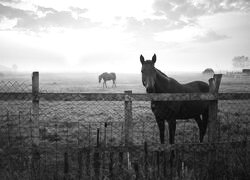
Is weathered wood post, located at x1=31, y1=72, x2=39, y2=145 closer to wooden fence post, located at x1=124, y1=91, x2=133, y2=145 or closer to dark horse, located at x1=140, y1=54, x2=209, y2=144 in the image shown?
wooden fence post, located at x1=124, y1=91, x2=133, y2=145

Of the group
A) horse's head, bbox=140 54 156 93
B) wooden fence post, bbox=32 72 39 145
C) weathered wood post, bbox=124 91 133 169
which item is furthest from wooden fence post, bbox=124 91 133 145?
wooden fence post, bbox=32 72 39 145

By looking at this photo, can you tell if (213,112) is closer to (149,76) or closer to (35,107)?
(149,76)

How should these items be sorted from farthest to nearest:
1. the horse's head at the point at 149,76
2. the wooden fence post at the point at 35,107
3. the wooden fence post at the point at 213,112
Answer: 1. the horse's head at the point at 149,76
2. the wooden fence post at the point at 213,112
3. the wooden fence post at the point at 35,107

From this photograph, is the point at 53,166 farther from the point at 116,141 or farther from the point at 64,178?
the point at 116,141

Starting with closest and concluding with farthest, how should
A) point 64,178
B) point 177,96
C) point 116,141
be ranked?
point 64,178 < point 177,96 < point 116,141

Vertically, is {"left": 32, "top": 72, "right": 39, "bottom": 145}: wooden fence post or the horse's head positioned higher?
the horse's head

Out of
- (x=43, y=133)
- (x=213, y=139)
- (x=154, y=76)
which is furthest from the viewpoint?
(x=43, y=133)

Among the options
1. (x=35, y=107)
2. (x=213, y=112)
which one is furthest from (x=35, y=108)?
(x=213, y=112)

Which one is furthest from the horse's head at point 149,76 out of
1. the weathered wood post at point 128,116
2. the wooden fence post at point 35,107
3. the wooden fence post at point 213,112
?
the wooden fence post at point 35,107

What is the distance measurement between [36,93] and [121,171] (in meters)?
2.18

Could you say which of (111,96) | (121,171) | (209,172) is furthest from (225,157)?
(111,96)

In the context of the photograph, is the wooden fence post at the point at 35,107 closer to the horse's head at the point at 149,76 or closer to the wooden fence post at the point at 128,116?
the wooden fence post at the point at 128,116

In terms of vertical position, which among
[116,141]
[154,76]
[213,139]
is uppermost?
[154,76]

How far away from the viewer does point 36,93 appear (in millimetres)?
4180
